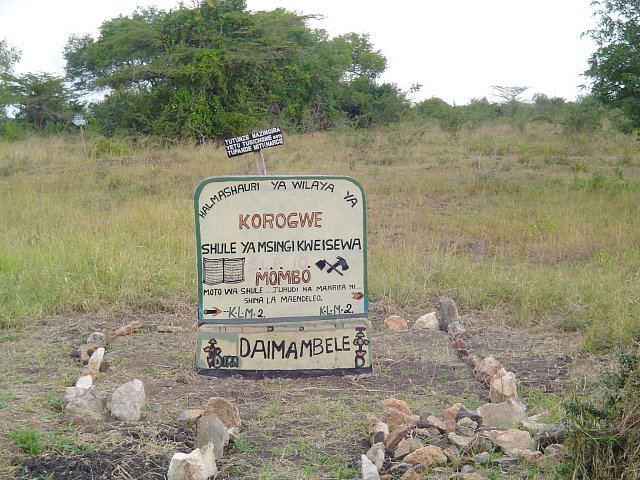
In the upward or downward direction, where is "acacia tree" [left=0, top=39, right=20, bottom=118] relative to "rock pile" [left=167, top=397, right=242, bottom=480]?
upward

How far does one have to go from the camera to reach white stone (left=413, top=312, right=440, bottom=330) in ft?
18.7

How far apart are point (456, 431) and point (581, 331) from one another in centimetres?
250

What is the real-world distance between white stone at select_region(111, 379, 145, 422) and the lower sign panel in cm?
53

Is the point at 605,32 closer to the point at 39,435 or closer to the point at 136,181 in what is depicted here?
the point at 136,181

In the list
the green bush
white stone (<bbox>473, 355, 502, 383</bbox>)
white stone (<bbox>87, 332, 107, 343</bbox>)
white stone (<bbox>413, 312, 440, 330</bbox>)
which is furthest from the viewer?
the green bush

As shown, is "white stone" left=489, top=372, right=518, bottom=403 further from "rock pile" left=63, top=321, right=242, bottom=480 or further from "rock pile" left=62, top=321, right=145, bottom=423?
"rock pile" left=62, top=321, right=145, bottom=423

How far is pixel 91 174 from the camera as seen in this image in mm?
13906

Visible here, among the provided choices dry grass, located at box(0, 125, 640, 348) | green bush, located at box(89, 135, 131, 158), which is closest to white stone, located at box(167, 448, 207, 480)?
dry grass, located at box(0, 125, 640, 348)

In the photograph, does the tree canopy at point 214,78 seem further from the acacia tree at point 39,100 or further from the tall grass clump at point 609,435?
the tall grass clump at point 609,435

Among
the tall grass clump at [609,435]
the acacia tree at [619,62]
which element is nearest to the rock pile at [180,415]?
the tall grass clump at [609,435]

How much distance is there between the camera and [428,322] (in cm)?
571

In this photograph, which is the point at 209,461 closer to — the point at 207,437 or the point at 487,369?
the point at 207,437

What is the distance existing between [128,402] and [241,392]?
28.7 inches

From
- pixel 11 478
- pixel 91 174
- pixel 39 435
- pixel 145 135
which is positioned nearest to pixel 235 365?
pixel 39 435
